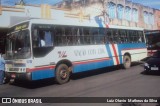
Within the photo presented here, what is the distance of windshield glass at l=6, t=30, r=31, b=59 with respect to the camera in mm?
10414

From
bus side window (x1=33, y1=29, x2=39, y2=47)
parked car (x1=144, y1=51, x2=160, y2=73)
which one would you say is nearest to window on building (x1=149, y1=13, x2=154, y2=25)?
parked car (x1=144, y1=51, x2=160, y2=73)

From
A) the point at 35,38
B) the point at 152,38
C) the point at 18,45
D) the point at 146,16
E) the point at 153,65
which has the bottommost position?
the point at 153,65

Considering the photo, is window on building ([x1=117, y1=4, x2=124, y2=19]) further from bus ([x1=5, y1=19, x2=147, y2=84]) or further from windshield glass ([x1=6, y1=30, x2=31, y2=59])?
windshield glass ([x1=6, y1=30, x2=31, y2=59])

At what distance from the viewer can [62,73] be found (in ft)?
38.2

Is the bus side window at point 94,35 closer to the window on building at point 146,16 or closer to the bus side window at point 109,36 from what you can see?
the bus side window at point 109,36

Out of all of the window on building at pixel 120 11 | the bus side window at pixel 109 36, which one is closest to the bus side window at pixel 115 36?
the bus side window at pixel 109 36

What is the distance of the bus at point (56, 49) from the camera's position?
34.0ft

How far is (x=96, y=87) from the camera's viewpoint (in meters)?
10.2

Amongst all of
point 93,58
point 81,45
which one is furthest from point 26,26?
point 93,58

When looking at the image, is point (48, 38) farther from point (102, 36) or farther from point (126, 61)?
point (126, 61)

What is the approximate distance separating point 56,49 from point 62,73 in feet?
4.14

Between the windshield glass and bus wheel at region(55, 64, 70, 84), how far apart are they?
1866 millimetres

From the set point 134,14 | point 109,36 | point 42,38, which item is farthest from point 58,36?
point 134,14

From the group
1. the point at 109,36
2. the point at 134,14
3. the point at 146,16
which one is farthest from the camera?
the point at 146,16
